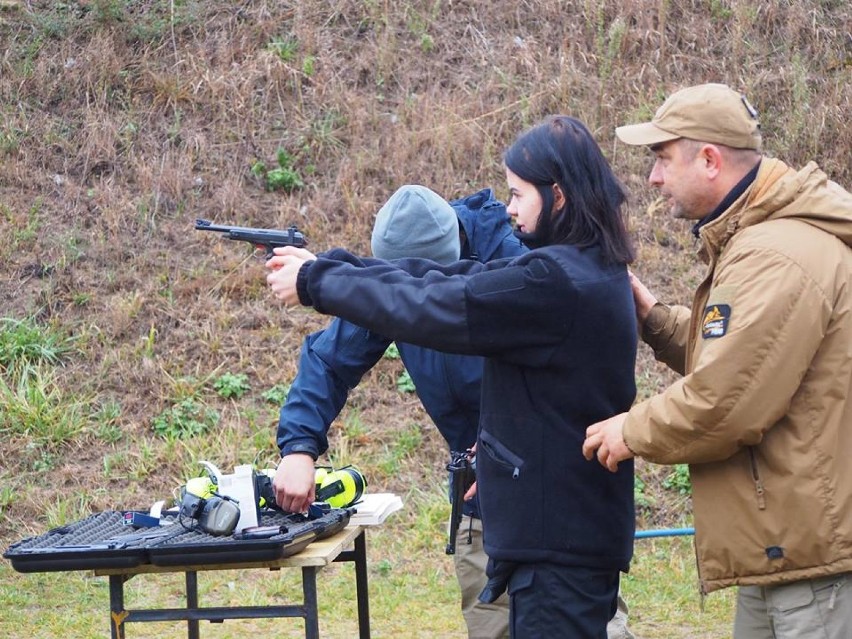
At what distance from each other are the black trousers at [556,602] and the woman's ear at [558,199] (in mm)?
959

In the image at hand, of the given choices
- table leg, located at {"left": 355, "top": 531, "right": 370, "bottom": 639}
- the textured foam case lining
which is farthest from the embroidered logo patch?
table leg, located at {"left": 355, "top": 531, "right": 370, "bottom": 639}

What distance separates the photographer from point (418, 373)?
378 centimetres

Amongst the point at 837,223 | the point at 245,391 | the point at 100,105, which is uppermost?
the point at 100,105

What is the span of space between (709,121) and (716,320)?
562 millimetres

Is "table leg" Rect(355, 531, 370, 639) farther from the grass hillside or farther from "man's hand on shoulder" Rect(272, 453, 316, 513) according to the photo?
the grass hillside

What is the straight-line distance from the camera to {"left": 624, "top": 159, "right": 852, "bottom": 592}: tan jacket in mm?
2676

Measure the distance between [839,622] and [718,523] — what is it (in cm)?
38

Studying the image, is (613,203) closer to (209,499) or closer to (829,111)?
(209,499)

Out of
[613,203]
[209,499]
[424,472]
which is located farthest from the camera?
[424,472]

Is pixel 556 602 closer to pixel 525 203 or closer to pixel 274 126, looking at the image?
pixel 525 203

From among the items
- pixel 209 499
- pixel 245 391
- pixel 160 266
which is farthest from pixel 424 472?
pixel 209 499

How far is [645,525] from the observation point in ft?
21.6

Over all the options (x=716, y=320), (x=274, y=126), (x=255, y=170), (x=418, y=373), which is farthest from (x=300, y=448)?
(x=274, y=126)

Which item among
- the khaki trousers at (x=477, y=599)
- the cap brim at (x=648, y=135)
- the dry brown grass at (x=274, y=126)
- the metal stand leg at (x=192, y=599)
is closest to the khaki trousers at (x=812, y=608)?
the khaki trousers at (x=477, y=599)
